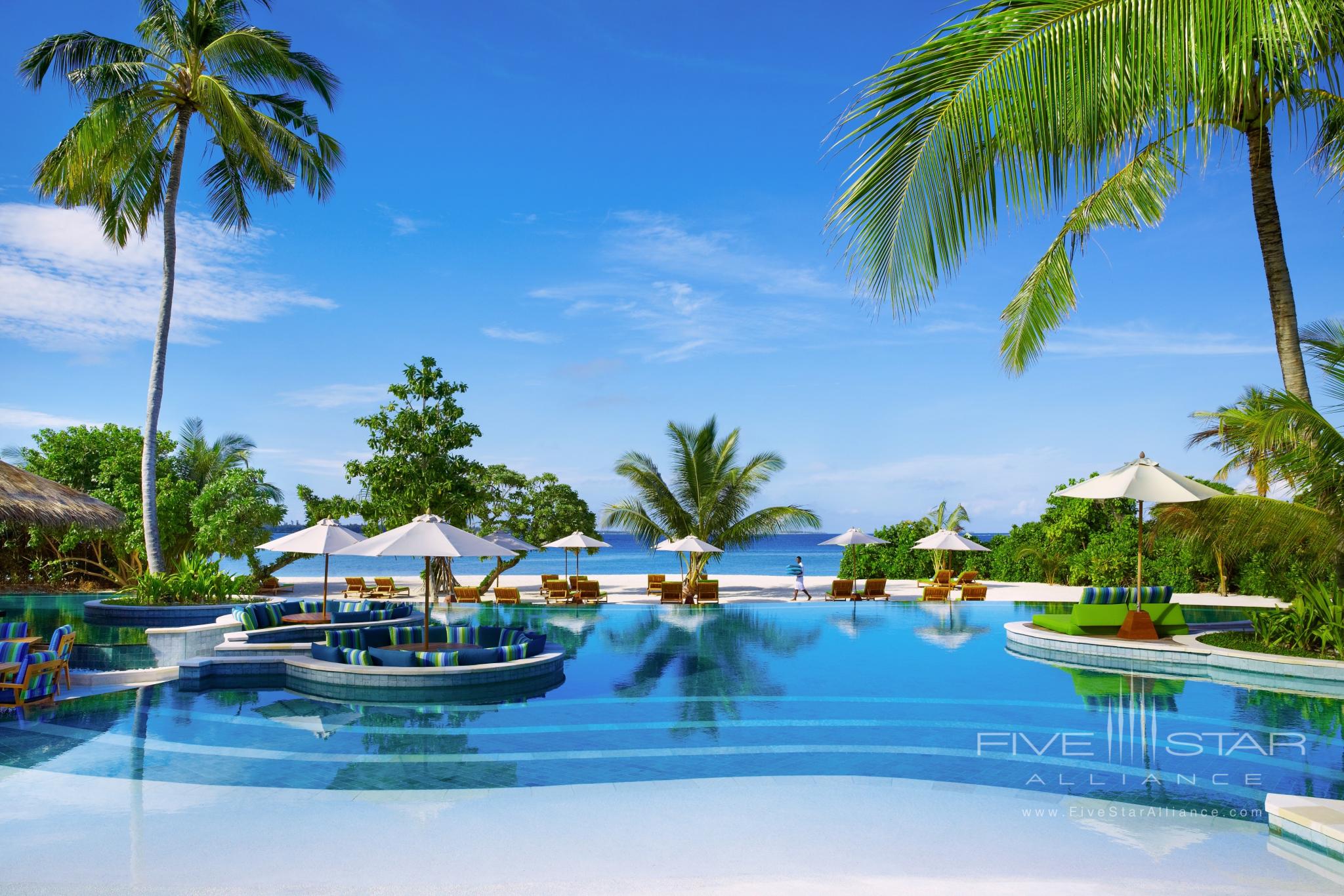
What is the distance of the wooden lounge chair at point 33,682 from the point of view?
28.2 ft

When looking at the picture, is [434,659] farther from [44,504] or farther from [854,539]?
[854,539]

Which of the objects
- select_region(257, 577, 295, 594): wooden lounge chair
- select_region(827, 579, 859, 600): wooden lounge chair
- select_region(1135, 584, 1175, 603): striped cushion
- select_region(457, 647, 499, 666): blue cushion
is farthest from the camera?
select_region(257, 577, 295, 594): wooden lounge chair

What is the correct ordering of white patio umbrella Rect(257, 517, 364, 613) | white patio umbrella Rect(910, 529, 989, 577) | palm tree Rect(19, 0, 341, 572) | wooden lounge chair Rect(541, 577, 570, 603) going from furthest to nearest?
white patio umbrella Rect(910, 529, 989, 577) → wooden lounge chair Rect(541, 577, 570, 603) → palm tree Rect(19, 0, 341, 572) → white patio umbrella Rect(257, 517, 364, 613)

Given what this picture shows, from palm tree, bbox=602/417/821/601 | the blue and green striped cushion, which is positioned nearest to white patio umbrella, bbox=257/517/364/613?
the blue and green striped cushion

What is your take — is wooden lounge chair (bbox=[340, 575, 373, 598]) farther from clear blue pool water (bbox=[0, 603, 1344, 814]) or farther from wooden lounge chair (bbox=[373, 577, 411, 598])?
clear blue pool water (bbox=[0, 603, 1344, 814])

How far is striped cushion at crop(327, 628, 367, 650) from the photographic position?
37.2ft

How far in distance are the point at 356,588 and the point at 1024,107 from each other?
23.2 metres

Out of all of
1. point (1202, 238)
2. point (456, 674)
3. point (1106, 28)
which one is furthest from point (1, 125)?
point (1202, 238)

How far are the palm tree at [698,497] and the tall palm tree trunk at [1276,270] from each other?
13.4m

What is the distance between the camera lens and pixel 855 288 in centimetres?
334

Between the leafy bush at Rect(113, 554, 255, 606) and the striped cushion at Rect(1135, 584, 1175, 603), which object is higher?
the striped cushion at Rect(1135, 584, 1175, 603)

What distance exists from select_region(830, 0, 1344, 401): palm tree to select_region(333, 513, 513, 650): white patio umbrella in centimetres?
819

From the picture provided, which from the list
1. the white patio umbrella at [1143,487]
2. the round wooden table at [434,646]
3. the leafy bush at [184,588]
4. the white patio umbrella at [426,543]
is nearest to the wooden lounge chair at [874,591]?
the white patio umbrella at [1143,487]

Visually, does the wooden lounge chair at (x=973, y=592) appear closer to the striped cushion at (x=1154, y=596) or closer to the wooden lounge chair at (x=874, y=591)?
the wooden lounge chair at (x=874, y=591)
